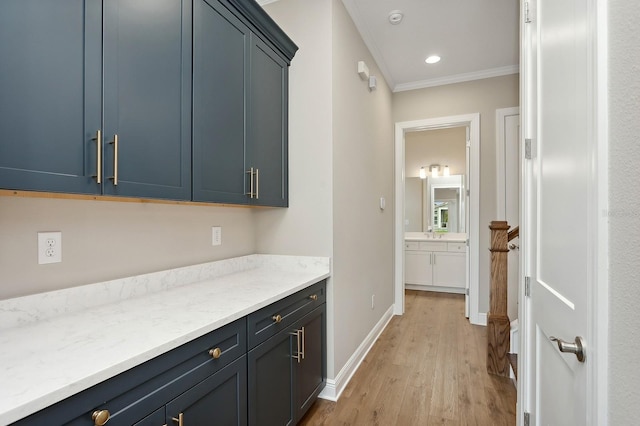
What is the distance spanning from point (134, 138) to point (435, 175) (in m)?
5.17

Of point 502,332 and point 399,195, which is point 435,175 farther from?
point 502,332

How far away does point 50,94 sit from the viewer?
38.6 inches

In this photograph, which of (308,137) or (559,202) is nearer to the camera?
(559,202)

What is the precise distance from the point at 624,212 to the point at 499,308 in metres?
2.22

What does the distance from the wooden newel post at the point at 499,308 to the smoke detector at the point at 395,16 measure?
1.82 meters

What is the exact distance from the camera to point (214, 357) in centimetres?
118

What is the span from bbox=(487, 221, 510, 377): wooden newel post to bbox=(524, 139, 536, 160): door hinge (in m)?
1.26

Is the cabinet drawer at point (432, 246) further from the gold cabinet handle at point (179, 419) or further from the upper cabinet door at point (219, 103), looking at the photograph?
the gold cabinet handle at point (179, 419)

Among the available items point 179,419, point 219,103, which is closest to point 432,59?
point 219,103

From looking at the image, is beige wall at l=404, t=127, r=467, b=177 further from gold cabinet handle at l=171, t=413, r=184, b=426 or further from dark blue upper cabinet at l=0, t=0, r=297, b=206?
gold cabinet handle at l=171, t=413, r=184, b=426

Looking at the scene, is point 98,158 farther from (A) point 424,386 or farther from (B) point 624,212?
(A) point 424,386

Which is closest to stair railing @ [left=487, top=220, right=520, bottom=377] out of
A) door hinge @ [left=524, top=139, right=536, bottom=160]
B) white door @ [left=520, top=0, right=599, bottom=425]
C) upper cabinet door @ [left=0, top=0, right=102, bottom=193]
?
white door @ [left=520, top=0, right=599, bottom=425]

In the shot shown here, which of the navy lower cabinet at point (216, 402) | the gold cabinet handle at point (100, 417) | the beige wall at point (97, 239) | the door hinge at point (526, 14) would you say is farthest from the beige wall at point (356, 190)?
the gold cabinet handle at point (100, 417)

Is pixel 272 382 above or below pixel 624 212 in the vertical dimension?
below
